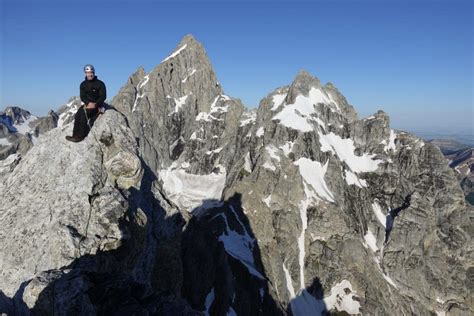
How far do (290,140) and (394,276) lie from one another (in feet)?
260

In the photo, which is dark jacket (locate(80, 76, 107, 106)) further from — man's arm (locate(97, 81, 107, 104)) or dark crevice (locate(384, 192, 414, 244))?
dark crevice (locate(384, 192, 414, 244))

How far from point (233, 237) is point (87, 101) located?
111 m

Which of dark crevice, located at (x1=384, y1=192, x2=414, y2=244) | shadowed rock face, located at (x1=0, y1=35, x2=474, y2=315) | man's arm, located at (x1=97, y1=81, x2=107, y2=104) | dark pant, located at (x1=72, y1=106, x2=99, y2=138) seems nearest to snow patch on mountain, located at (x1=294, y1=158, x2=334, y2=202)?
shadowed rock face, located at (x1=0, y1=35, x2=474, y2=315)

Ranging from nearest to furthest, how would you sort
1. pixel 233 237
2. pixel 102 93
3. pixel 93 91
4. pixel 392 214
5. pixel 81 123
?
pixel 93 91 < pixel 81 123 < pixel 102 93 < pixel 233 237 < pixel 392 214

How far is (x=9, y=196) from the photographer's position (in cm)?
2309

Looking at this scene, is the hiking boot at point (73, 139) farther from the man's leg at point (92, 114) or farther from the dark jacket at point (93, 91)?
the dark jacket at point (93, 91)

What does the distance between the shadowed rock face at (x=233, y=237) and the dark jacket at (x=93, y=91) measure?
1.46 meters

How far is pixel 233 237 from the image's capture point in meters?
130

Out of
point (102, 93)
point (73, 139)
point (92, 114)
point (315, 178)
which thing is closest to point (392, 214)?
point (315, 178)

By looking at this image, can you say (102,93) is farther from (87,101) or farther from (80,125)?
(80,125)

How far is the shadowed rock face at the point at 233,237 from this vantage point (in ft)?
62.2

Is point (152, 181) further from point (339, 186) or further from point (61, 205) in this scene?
point (339, 186)

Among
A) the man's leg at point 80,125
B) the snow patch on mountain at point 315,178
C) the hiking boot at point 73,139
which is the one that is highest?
the man's leg at point 80,125

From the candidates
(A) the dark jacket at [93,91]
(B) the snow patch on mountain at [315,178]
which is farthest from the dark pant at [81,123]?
(B) the snow patch on mountain at [315,178]
